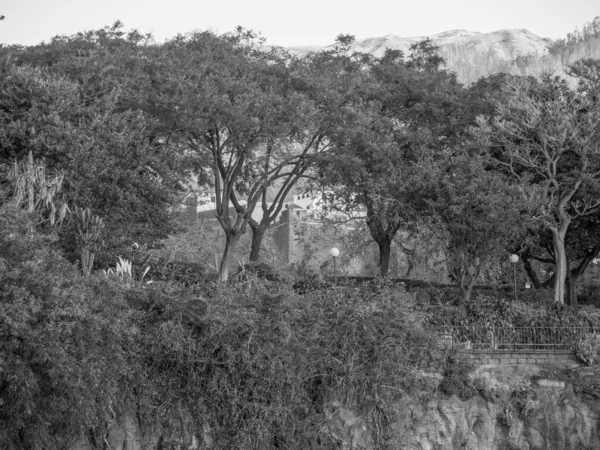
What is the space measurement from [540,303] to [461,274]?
2633 millimetres

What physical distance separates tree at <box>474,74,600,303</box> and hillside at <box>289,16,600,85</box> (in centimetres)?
9141

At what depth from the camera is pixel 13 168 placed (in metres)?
20.1

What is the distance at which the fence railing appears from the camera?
21453mm

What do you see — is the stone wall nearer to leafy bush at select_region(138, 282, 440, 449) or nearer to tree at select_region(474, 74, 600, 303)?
leafy bush at select_region(138, 282, 440, 449)

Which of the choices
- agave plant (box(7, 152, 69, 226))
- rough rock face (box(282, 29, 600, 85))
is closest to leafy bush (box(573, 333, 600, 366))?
agave plant (box(7, 152, 69, 226))

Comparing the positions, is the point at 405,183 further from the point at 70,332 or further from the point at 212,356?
the point at 70,332

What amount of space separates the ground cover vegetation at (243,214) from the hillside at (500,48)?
300ft

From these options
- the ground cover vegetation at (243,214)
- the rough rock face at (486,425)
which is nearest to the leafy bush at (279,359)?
the ground cover vegetation at (243,214)

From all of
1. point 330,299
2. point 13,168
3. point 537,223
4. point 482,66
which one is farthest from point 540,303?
point 482,66

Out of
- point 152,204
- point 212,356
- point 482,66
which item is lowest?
point 212,356

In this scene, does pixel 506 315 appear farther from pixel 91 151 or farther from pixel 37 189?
pixel 37 189

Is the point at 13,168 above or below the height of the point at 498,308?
above

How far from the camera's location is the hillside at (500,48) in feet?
403

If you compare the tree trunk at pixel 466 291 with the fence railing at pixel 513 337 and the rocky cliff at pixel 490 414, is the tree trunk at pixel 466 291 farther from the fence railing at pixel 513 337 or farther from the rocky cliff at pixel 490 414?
the rocky cliff at pixel 490 414
